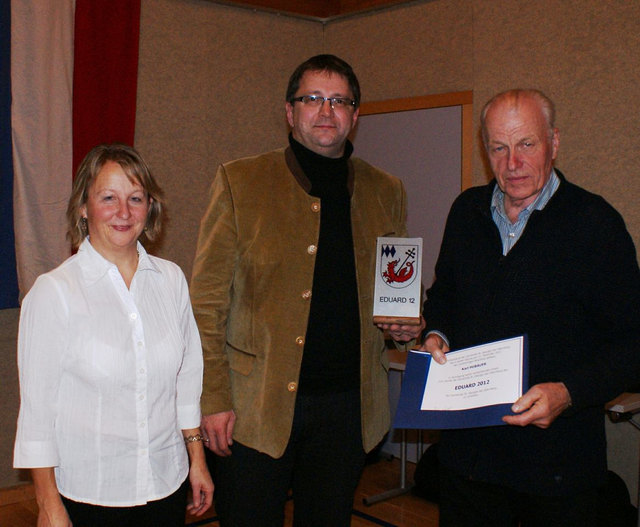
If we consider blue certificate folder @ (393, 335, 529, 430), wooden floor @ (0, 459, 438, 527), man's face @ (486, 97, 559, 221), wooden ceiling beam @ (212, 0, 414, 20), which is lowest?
wooden floor @ (0, 459, 438, 527)

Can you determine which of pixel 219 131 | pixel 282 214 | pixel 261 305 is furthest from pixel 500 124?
pixel 219 131

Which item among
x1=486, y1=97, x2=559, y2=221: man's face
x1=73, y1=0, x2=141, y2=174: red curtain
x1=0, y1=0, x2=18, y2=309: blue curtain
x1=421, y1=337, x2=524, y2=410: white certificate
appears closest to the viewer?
x1=421, y1=337, x2=524, y2=410: white certificate

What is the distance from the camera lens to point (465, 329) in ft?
6.70

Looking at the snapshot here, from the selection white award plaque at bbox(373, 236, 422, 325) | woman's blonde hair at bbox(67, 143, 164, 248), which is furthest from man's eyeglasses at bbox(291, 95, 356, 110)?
woman's blonde hair at bbox(67, 143, 164, 248)

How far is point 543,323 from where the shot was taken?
189 centimetres

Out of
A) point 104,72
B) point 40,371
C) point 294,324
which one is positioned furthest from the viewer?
point 104,72

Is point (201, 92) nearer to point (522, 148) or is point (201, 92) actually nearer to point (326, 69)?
point (326, 69)

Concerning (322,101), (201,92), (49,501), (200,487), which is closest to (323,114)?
(322,101)

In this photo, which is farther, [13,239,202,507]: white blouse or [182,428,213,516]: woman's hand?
[182,428,213,516]: woman's hand

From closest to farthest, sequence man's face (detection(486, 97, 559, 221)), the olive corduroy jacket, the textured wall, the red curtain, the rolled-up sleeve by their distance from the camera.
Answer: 1. the rolled-up sleeve
2. man's face (detection(486, 97, 559, 221))
3. the olive corduroy jacket
4. the red curtain
5. the textured wall

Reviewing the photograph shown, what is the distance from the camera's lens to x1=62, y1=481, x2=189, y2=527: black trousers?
177 cm

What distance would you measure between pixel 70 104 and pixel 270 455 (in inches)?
117

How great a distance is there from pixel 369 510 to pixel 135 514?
2693mm

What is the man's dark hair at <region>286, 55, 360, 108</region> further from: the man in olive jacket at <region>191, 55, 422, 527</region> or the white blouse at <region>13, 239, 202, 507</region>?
the white blouse at <region>13, 239, 202, 507</region>
